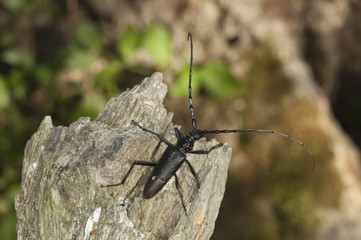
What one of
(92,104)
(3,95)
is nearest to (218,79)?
(92,104)

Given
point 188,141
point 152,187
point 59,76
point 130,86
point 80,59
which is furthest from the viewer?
point 59,76

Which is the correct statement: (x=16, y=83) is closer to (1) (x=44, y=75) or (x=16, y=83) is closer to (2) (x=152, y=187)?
(1) (x=44, y=75)

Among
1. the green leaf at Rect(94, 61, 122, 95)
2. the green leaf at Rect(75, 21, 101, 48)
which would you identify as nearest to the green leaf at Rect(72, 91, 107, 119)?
the green leaf at Rect(94, 61, 122, 95)

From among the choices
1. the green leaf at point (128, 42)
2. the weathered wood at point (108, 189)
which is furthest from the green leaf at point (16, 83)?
the weathered wood at point (108, 189)

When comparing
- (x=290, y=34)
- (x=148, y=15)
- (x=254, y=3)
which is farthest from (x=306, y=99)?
(x=148, y=15)

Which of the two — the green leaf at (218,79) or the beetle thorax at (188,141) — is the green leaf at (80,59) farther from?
the beetle thorax at (188,141)

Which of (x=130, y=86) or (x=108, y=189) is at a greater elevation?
(x=130, y=86)
